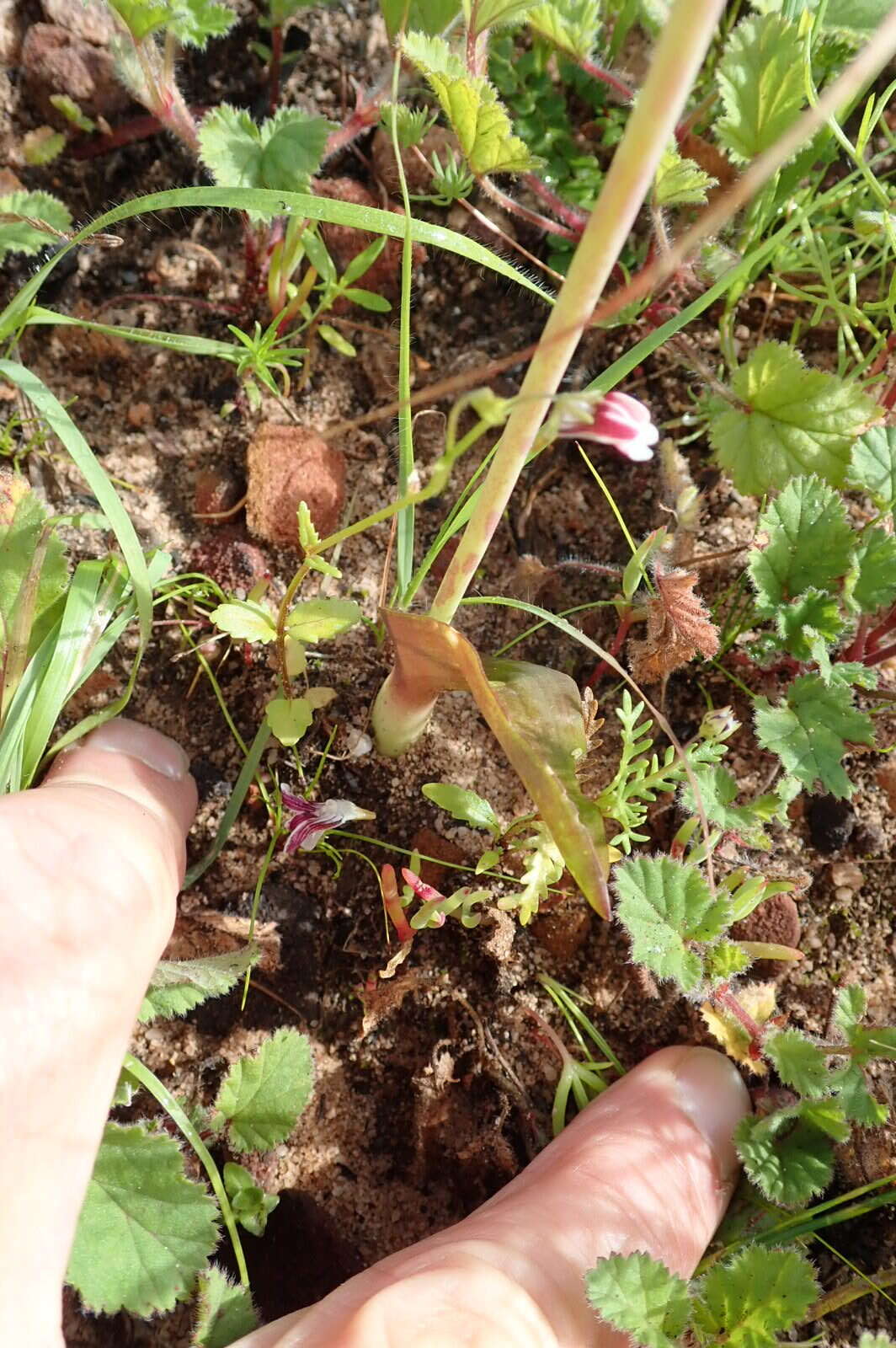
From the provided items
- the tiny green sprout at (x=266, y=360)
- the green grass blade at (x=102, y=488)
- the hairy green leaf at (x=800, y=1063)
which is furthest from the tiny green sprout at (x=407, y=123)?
the hairy green leaf at (x=800, y=1063)

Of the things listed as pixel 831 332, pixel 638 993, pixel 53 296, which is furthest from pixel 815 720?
pixel 53 296

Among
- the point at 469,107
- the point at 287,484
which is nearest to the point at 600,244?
the point at 469,107

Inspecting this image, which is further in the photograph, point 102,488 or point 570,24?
point 570,24

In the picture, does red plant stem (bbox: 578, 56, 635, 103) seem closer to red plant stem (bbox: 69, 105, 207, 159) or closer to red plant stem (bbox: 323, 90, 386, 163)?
red plant stem (bbox: 323, 90, 386, 163)

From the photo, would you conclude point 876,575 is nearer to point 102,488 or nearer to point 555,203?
point 555,203

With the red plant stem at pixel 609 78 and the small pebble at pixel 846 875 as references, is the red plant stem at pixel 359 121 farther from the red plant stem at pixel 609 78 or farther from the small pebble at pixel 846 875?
the small pebble at pixel 846 875

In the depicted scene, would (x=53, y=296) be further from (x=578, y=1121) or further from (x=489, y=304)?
(x=578, y=1121)
